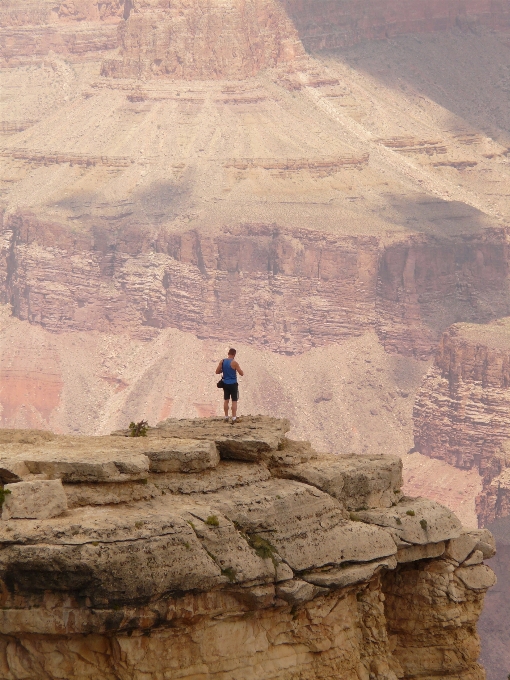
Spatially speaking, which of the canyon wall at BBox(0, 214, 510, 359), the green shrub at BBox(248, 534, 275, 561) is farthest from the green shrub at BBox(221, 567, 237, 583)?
the canyon wall at BBox(0, 214, 510, 359)

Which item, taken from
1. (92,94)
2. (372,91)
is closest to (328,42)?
(372,91)

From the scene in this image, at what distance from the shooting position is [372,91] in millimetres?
178125

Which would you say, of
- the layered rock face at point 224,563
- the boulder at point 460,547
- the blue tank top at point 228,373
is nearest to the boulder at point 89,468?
the layered rock face at point 224,563

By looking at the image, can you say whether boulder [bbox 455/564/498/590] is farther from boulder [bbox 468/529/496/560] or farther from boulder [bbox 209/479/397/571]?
boulder [bbox 209/479/397/571]

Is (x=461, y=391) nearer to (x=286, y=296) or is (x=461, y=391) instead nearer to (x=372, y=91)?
(x=286, y=296)

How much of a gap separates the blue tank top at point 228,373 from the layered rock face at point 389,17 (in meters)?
145

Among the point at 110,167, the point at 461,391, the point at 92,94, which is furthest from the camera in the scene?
the point at 92,94

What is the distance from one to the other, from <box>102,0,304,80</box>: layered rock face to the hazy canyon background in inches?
8.5

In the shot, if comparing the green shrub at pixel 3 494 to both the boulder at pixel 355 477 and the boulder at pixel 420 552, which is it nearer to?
the boulder at pixel 355 477

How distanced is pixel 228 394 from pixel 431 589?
6381 mm

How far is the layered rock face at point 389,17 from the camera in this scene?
183250 millimetres

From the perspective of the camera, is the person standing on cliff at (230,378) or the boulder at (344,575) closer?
the boulder at (344,575)

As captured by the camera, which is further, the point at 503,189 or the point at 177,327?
the point at 503,189

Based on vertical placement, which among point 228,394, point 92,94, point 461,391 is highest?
point 92,94
